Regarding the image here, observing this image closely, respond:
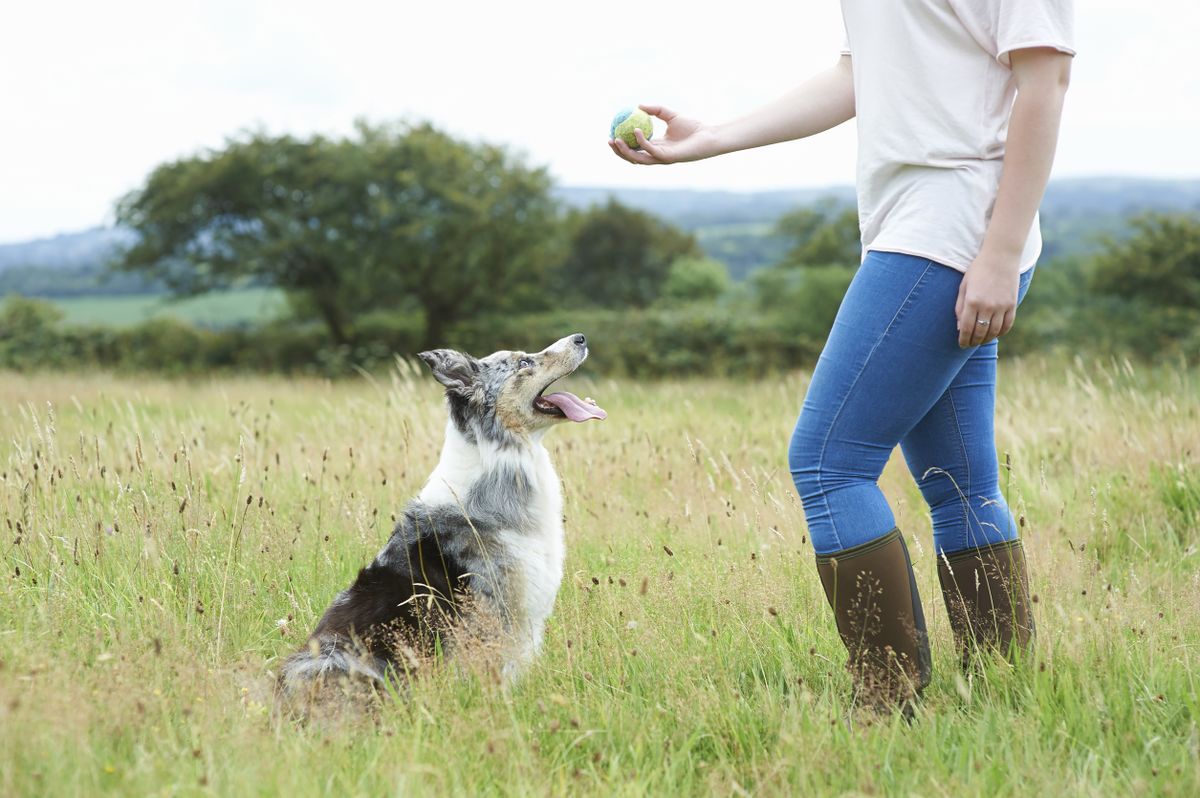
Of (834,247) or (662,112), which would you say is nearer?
(662,112)

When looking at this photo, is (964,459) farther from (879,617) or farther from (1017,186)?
(1017,186)

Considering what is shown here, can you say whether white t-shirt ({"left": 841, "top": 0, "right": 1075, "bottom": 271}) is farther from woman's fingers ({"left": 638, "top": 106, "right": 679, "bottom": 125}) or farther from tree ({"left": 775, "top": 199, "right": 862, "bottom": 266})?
tree ({"left": 775, "top": 199, "right": 862, "bottom": 266})

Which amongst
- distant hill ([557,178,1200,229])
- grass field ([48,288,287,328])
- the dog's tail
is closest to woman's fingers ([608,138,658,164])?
the dog's tail

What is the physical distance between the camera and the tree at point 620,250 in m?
57.9

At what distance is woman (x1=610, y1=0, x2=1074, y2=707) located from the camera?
7.95ft

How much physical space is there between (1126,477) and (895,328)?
4110 millimetres

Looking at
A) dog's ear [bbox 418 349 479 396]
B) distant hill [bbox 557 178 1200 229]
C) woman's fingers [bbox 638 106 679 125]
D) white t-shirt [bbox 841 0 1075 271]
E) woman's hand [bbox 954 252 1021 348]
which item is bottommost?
dog's ear [bbox 418 349 479 396]

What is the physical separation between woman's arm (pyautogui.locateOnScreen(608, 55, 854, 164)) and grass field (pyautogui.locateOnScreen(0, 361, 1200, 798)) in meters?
1.61

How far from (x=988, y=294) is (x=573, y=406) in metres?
1.93

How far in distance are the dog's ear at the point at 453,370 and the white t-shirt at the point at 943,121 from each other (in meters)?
1.92

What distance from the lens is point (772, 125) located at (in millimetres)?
3299

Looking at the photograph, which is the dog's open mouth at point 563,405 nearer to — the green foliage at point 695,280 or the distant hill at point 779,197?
the green foliage at point 695,280

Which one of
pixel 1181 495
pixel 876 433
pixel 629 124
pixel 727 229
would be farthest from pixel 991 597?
pixel 727 229

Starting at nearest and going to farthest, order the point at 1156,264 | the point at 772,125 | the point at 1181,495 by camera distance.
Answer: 1. the point at 772,125
2. the point at 1181,495
3. the point at 1156,264
